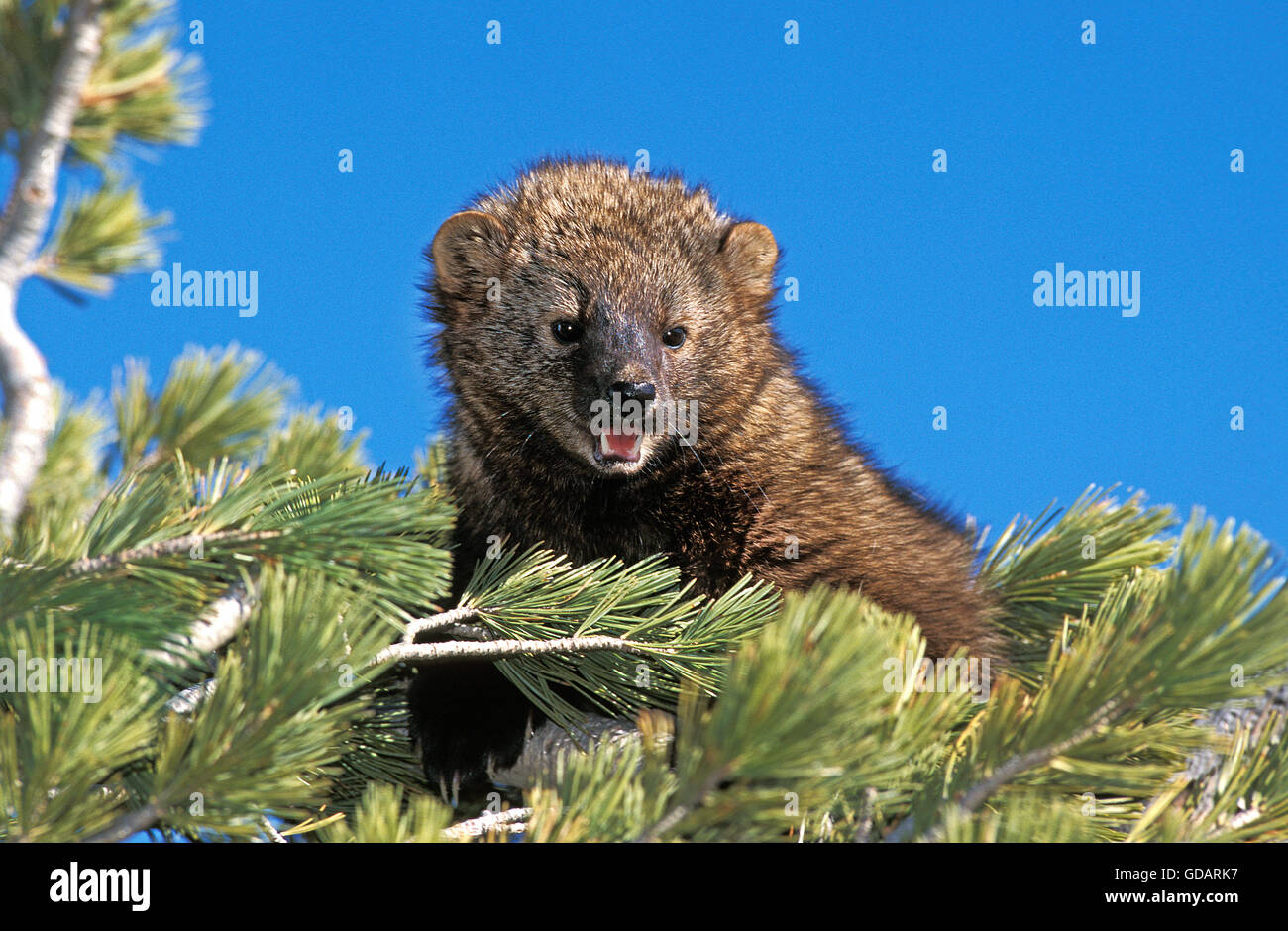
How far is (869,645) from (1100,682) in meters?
0.48

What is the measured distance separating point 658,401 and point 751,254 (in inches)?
47.8

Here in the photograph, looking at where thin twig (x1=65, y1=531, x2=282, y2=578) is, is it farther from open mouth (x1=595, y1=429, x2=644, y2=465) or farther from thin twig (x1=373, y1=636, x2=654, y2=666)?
open mouth (x1=595, y1=429, x2=644, y2=465)

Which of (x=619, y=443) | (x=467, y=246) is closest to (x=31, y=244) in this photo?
(x=619, y=443)

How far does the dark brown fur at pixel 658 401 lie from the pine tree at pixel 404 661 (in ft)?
3.50

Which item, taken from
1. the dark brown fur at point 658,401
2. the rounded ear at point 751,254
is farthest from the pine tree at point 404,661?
the rounded ear at point 751,254

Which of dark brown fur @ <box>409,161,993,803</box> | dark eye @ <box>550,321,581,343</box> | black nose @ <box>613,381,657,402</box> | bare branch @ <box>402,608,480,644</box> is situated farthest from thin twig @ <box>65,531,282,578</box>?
dark eye @ <box>550,321,581,343</box>

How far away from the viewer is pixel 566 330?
4.66 m

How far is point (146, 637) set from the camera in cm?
215

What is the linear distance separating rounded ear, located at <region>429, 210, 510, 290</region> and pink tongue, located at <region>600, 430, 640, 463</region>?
122 centimetres

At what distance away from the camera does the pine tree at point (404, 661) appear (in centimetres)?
197
